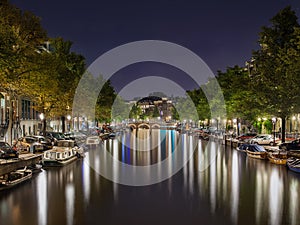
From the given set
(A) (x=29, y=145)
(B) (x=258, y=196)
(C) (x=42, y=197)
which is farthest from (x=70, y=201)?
(A) (x=29, y=145)

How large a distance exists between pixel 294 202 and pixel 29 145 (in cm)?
3212

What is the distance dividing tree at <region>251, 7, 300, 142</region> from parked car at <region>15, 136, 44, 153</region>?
27.7m

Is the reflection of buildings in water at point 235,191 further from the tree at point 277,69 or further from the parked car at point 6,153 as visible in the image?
the parked car at point 6,153

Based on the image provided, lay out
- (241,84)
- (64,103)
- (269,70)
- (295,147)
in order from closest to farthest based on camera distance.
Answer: (295,147)
(269,70)
(64,103)
(241,84)

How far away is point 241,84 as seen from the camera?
5688 centimetres

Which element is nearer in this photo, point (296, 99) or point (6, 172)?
point (6, 172)

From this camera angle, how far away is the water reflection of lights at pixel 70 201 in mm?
14711

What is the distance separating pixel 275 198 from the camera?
Result: 17969mm

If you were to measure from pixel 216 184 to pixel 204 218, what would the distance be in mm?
7719

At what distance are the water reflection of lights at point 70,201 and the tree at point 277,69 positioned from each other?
2843cm

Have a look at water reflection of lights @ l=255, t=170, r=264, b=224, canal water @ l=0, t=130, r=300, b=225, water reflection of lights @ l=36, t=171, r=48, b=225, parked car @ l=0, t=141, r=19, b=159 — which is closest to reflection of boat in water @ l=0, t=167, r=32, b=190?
canal water @ l=0, t=130, r=300, b=225

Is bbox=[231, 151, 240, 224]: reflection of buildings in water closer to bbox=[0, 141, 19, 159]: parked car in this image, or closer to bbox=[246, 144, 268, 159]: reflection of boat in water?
bbox=[246, 144, 268, 159]: reflection of boat in water

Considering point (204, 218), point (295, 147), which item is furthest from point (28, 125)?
point (204, 218)

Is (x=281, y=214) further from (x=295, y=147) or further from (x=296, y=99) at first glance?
(x=296, y=99)
